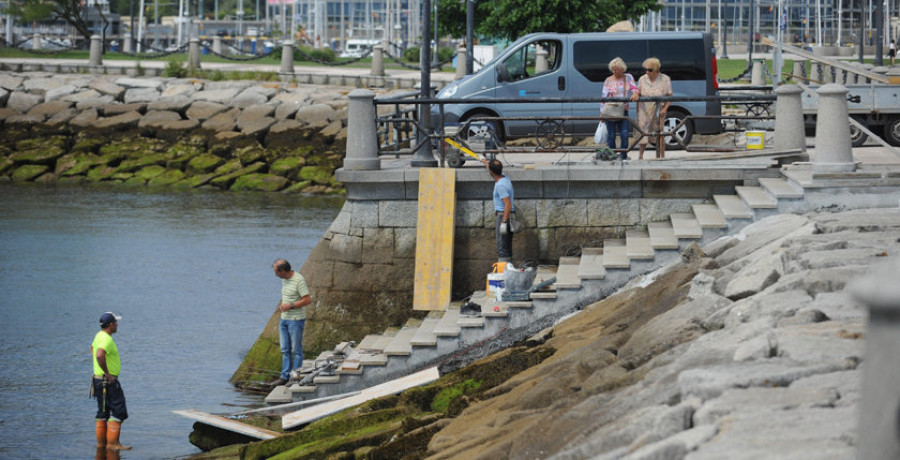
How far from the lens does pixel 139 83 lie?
149ft

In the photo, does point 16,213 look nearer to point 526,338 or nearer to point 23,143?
point 23,143

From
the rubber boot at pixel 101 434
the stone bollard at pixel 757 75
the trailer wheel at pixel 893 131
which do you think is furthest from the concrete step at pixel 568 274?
the stone bollard at pixel 757 75

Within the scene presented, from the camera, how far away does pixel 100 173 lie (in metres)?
38.6

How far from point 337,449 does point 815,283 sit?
3854 mm

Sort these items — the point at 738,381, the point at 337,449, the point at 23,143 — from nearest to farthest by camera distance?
1. the point at 738,381
2. the point at 337,449
3. the point at 23,143

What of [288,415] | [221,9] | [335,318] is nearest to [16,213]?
[335,318]

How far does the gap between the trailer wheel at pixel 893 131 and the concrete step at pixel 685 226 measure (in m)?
8.25

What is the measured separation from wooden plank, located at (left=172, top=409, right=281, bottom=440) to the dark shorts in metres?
0.56

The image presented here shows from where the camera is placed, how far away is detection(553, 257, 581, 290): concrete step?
554 inches

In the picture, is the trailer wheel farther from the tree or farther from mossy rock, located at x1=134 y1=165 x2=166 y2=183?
mossy rock, located at x1=134 y1=165 x2=166 y2=183

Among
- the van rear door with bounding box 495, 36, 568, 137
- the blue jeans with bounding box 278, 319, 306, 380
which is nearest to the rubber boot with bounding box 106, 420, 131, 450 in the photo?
the blue jeans with bounding box 278, 319, 306, 380

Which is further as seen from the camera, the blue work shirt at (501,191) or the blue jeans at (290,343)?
the blue work shirt at (501,191)

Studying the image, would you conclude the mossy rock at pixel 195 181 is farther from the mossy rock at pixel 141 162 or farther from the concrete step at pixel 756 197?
the concrete step at pixel 756 197

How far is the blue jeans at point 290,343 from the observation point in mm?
14688
